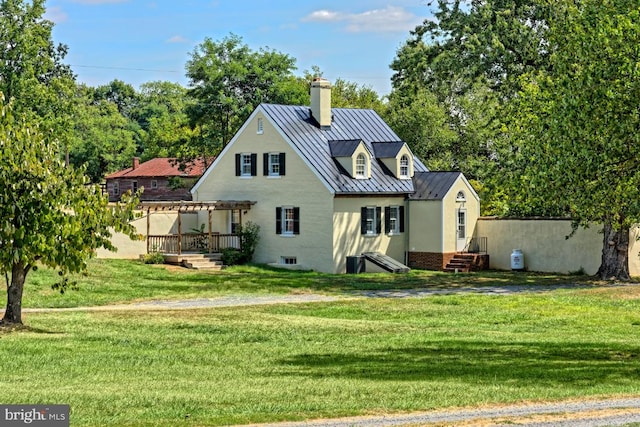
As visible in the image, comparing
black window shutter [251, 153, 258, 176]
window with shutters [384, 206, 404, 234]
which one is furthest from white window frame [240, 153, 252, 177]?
window with shutters [384, 206, 404, 234]

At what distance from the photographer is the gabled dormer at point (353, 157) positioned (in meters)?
51.4

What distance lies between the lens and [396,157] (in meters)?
53.2

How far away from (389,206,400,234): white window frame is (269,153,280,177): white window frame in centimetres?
560

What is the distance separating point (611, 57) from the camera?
75.4 feet

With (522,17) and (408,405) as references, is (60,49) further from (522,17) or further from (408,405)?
(408,405)

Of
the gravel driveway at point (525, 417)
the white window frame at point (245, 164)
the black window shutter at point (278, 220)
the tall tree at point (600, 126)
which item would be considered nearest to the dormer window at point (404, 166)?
the black window shutter at point (278, 220)

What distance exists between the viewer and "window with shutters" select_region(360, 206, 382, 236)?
51406 millimetres

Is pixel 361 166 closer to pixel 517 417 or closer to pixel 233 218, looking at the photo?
pixel 233 218

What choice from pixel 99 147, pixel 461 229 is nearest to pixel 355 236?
pixel 461 229

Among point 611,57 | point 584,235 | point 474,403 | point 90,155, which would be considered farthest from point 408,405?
point 90,155

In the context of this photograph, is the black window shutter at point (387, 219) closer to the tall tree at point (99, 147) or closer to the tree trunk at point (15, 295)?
the tree trunk at point (15, 295)

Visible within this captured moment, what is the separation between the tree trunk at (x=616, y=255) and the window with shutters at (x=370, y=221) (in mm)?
10657

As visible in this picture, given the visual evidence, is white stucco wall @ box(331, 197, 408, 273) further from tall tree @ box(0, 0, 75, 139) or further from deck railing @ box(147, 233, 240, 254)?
tall tree @ box(0, 0, 75, 139)

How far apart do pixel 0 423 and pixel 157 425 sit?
79.9 inches
